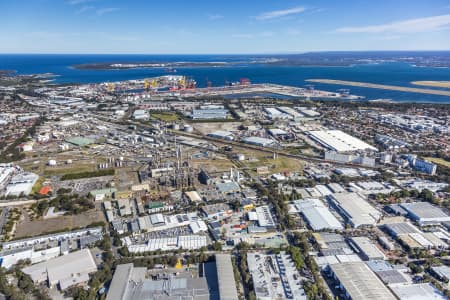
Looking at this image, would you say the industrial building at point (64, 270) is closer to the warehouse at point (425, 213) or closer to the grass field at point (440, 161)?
the warehouse at point (425, 213)

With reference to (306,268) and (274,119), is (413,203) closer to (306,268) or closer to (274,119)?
(306,268)

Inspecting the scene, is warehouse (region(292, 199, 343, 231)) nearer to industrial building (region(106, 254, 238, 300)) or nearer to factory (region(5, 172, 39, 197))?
industrial building (region(106, 254, 238, 300))

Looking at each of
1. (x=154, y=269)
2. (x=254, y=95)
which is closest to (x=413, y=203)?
(x=154, y=269)

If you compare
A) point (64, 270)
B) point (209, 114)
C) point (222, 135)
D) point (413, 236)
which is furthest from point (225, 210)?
point (209, 114)

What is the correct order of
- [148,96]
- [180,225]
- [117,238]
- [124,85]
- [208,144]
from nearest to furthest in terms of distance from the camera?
[117,238] → [180,225] → [208,144] → [148,96] → [124,85]

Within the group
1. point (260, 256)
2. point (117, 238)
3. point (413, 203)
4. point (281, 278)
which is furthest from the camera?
point (413, 203)

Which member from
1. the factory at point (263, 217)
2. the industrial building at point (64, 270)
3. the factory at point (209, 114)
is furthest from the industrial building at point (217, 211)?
the factory at point (209, 114)

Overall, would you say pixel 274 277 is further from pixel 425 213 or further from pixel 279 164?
pixel 279 164
